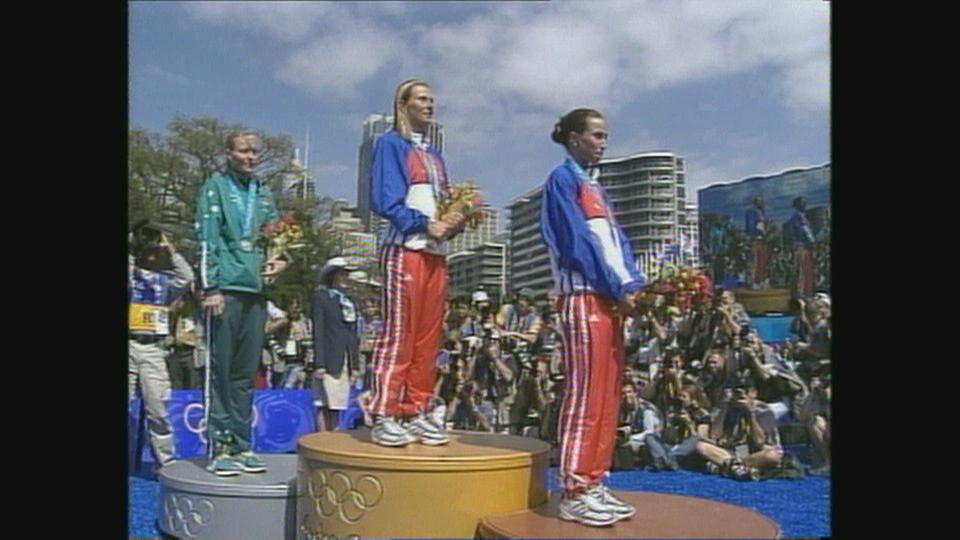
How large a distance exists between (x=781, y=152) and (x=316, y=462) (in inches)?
91.9

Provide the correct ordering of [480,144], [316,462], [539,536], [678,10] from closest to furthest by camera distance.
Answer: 1. [539,536]
2. [316,462]
3. [678,10]
4. [480,144]

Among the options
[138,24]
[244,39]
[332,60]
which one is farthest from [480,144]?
[138,24]

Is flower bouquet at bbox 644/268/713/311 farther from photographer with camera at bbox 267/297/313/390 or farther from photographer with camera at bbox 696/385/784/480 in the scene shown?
photographer with camera at bbox 267/297/313/390

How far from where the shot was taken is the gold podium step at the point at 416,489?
3.47 metres

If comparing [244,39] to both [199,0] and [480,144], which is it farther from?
[480,144]

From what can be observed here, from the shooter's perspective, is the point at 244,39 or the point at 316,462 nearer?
the point at 316,462

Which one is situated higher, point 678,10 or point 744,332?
point 678,10

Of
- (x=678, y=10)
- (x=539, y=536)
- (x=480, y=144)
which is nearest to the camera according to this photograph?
(x=539, y=536)

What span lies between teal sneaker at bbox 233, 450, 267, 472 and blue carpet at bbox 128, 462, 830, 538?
1.88ft

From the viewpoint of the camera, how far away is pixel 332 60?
5.23 meters

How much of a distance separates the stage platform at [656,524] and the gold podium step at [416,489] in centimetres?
8

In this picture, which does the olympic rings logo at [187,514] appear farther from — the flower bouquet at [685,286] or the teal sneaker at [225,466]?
the flower bouquet at [685,286]

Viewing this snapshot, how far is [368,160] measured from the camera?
511cm

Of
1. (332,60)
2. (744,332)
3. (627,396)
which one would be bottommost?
(627,396)
